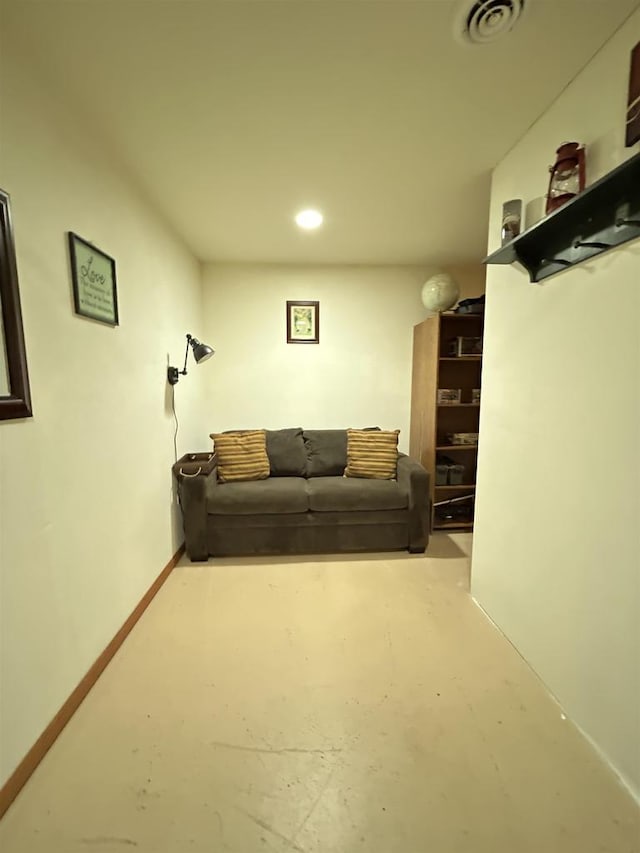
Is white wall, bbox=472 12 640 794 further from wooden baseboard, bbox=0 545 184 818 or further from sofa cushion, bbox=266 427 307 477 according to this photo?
wooden baseboard, bbox=0 545 184 818

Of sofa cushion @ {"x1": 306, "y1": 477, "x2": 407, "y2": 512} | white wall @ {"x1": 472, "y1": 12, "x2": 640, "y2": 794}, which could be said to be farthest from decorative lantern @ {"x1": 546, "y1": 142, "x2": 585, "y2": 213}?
sofa cushion @ {"x1": 306, "y1": 477, "x2": 407, "y2": 512}

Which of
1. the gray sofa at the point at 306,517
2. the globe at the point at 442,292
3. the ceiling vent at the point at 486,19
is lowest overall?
the gray sofa at the point at 306,517

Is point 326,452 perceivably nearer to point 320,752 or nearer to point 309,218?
point 309,218

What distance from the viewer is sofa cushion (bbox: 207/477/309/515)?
8.20ft

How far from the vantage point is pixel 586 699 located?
48.9 inches

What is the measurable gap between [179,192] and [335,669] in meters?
2.61

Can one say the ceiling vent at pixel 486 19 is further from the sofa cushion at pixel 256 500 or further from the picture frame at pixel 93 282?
the sofa cushion at pixel 256 500

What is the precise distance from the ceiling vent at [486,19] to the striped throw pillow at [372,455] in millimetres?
2293

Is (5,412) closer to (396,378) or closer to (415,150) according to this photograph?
(415,150)

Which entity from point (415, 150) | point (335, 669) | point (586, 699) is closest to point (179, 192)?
point (415, 150)

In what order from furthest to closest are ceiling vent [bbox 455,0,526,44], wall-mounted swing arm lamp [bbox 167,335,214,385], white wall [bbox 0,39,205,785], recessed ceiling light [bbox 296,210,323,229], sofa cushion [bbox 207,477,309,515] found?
sofa cushion [bbox 207,477,309,515], wall-mounted swing arm lamp [bbox 167,335,214,385], recessed ceiling light [bbox 296,210,323,229], white wall [bbox 0,39,205,785], ceiling vent [bbox 455,0,526,44]

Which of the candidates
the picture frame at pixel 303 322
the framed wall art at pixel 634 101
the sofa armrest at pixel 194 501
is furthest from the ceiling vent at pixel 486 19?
the sofa armrest at pixel 194 501

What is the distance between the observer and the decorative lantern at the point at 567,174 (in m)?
1.20

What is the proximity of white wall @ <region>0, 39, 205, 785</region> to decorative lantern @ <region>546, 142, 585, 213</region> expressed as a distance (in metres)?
1.82
